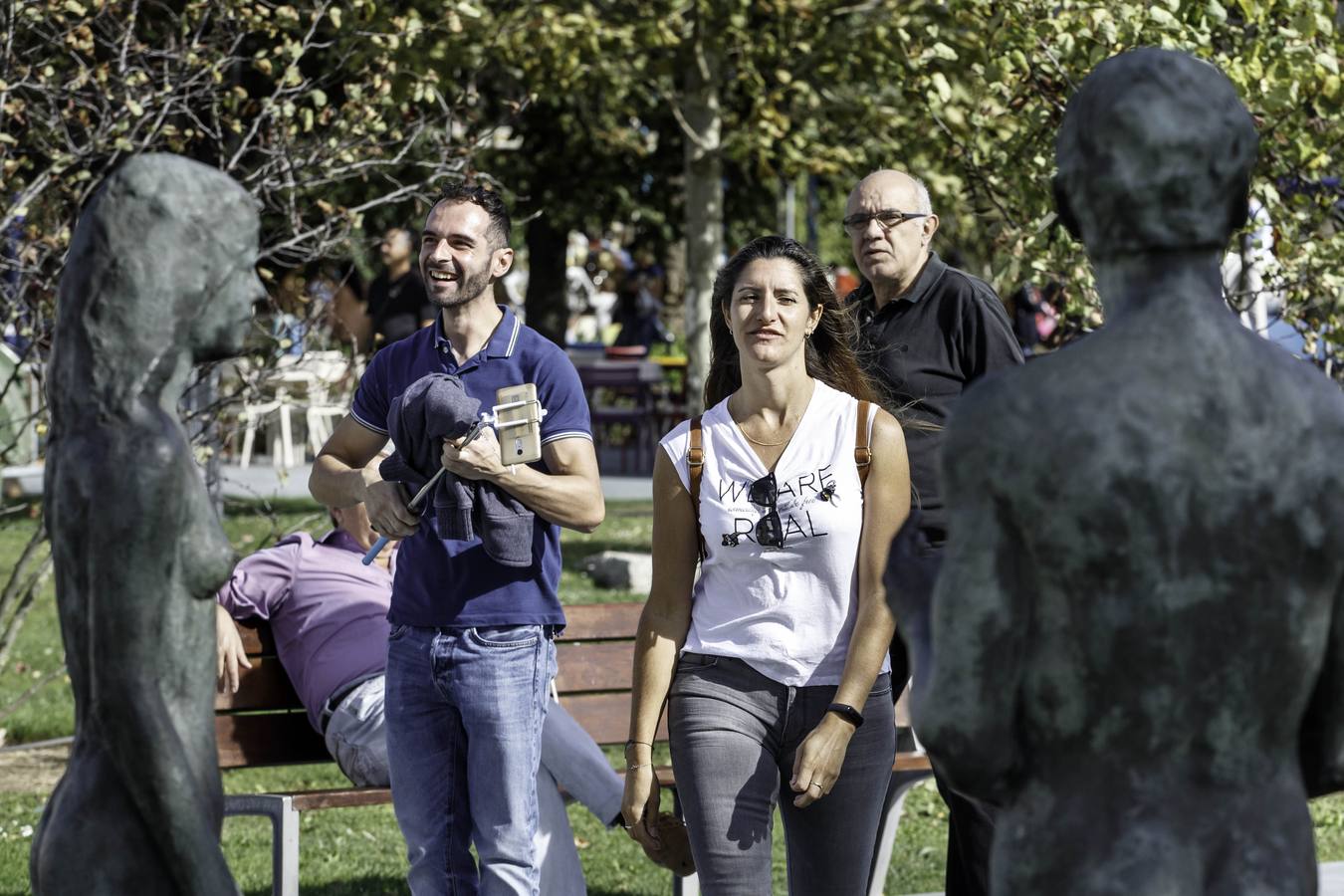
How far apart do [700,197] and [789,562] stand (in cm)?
1060

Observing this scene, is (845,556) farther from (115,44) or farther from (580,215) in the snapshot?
(580,215)

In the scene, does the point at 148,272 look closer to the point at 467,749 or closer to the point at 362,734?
the point at 467,749


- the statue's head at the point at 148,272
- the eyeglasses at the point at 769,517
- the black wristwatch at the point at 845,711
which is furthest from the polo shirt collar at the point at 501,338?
the statue's head at the point at 148,272

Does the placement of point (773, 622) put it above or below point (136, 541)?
below

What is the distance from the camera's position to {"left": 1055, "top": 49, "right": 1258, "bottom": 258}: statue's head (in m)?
2.28

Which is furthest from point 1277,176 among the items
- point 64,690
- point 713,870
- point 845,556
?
point 64,690

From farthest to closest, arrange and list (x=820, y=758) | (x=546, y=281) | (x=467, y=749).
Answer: (x=546, y=281)
(x=467, y=749)
(x=820, y=758)

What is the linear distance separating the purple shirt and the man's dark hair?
1.29m

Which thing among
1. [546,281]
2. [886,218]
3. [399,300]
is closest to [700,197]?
[399,300]

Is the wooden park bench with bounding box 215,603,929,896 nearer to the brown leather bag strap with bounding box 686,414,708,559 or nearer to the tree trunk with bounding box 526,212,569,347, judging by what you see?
the brown leather bag strap with bounding box 686,414,708,559

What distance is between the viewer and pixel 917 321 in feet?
16.2

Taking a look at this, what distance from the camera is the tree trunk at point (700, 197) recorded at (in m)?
14.0

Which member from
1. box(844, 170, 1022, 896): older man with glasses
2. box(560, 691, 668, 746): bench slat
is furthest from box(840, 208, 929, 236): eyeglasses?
box(560, 691, 668, 746): bench slat

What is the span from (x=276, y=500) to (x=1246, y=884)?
13958 millimetres
